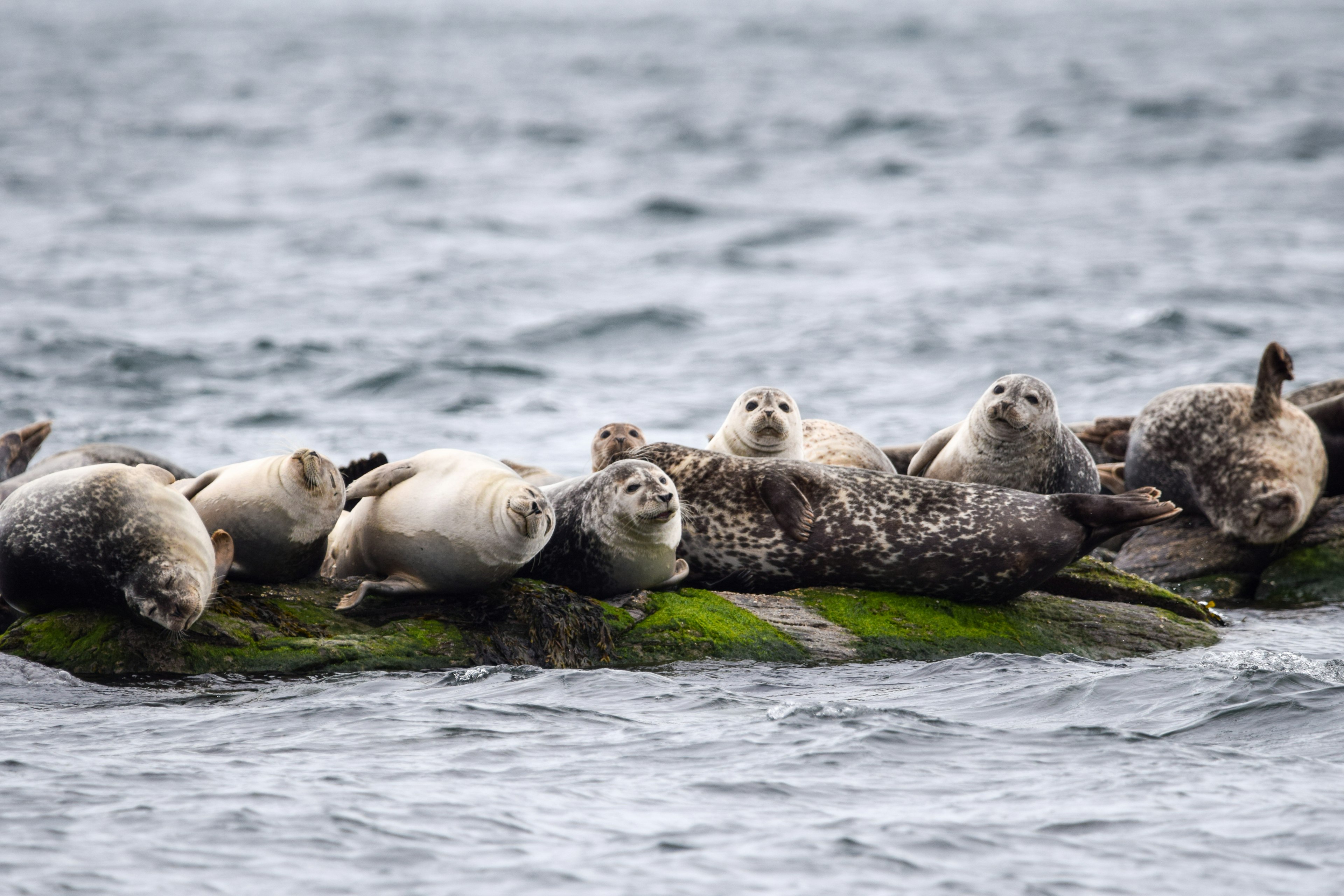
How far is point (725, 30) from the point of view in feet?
296

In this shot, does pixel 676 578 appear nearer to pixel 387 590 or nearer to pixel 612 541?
pixel 612 541

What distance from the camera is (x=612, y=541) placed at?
715 cm

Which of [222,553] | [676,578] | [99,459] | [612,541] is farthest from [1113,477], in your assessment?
[99,459]

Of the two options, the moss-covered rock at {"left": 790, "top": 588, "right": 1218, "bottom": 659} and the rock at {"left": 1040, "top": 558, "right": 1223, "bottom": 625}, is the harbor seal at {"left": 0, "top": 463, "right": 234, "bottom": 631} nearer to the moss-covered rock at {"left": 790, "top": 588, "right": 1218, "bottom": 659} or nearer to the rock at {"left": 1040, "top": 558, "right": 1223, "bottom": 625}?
the moss-covered rock at {"left": 790, "top": 588, "right": 1218, "bottom": 659}

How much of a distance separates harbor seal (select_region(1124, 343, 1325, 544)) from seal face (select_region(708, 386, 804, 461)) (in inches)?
106

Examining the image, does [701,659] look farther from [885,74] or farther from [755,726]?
[885,74]

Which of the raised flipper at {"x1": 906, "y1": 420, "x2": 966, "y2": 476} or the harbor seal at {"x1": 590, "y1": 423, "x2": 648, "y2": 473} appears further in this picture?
the raised flipper at {"x1": 906, "y1": 420, "x2": 966, "y2": 476}

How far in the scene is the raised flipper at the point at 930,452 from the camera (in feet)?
31.4

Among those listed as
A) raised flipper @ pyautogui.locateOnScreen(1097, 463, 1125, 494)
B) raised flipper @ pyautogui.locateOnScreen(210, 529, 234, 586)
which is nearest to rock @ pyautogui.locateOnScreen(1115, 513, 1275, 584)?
raised flipper @ pyautogui.locateOnScreen(1097, 463, 1125, 494)

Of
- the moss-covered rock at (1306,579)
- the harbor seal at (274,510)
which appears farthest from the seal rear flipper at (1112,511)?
the harbor seal at (274,510)

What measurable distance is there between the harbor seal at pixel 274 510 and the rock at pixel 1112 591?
3.67 metres

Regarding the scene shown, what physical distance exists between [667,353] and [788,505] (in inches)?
566

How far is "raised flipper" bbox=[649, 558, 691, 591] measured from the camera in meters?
7.32

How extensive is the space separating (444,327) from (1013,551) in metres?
16.9
